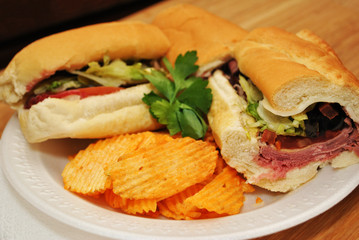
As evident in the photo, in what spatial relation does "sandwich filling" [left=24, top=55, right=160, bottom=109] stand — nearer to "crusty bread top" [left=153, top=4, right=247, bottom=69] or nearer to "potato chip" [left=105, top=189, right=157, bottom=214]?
"crusty bread top" [left=153, top=4, right=247, bottom=69]

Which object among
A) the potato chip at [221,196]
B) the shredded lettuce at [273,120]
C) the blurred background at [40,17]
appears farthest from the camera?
the blurred background at [40,17]

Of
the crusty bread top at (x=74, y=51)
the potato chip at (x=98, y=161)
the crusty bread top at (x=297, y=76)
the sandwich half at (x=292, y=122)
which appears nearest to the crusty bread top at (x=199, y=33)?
the crusty bread top at (x=74, y=51)

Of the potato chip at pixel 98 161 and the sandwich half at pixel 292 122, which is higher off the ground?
the sandwich half at pixel 292 122

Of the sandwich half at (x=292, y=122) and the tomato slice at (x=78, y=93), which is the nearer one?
the sandwich half at (x=292, y=122)

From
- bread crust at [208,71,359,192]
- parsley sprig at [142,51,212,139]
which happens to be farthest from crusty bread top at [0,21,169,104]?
bread crust at [208,71,359,192]

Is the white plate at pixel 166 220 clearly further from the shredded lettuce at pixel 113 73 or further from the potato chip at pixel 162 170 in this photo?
the shredded lettuce at pixel 113 73

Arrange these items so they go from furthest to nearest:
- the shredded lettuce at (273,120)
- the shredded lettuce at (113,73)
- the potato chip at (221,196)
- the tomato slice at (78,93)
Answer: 1. the shredded lettuce at (113,73)
2. the tomato slice at (78,93)
3. the shredded lettuce at (273,120)
4. the potato chip at (221,196)

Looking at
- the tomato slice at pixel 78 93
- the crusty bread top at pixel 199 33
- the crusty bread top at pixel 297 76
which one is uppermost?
the crusty bread top at pixel 297 76
